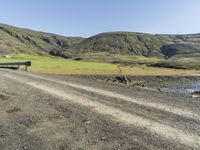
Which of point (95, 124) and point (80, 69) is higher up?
point (95, 124)

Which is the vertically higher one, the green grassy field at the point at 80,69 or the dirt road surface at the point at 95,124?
the dirt road surface at the point at 95,124

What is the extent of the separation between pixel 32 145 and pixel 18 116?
3999 millimetres

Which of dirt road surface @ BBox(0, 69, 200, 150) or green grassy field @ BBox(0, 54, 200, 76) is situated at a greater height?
dirt road surface @ BBox(0, 69, 200, 150)

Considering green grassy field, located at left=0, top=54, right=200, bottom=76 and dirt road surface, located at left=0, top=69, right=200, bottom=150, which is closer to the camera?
dirt road surface, located at left=0, top=69, right=200, bottom=150

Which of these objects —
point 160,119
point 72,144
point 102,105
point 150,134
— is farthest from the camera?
point 102,105

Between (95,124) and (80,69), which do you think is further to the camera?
(80,69)

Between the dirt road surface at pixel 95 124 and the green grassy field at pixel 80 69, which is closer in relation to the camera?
the dirt road surface at pixel 95 124

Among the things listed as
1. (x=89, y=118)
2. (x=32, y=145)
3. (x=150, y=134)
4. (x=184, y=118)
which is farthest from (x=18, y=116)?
(x=184, y=118)

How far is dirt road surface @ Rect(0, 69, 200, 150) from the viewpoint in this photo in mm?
8438

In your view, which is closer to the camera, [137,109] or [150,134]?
[150,134]

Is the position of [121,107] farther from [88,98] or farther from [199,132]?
[199,132]

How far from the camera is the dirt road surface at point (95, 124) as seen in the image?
8.44 m

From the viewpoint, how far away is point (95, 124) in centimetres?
1048

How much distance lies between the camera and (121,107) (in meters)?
13.6
